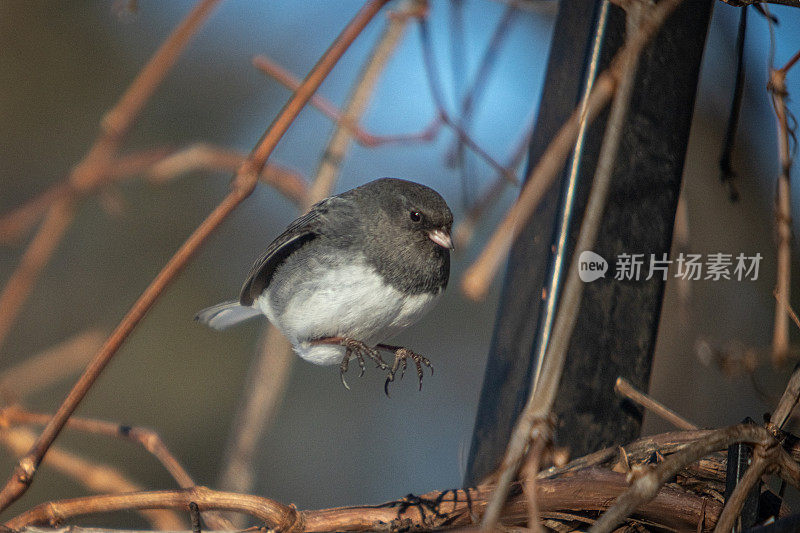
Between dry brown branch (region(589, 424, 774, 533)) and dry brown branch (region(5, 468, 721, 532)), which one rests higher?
dry brown branch (region(589, 424, 774, 533))

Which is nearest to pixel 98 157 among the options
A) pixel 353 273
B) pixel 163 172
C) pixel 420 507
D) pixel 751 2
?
pixel 163 172

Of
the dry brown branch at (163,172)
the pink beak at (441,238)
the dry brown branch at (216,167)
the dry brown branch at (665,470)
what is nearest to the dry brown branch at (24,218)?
the dry brown branch at (163,172)

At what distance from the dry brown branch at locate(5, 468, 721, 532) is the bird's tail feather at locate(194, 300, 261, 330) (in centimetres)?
39

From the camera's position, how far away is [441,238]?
962mm

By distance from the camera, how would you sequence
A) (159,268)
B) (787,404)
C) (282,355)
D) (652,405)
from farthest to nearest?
(159,268)
(282,355)
(652,405)
(787,404)

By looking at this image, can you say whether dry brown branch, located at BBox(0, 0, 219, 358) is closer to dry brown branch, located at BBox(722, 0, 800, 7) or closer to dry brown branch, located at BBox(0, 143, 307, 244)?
dry brown branch, located at BBox(0, 143, 307, 244)

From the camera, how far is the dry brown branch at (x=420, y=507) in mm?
605

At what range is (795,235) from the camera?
63.5 inches

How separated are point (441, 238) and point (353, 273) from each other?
0.47ft

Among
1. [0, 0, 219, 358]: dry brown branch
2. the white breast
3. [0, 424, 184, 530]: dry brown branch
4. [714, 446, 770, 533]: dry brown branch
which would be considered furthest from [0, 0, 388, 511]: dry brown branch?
[714, 446, 770, 533]: dry brown branch

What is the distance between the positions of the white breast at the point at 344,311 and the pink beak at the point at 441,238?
0.26 ft

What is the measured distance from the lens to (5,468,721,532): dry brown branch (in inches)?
23.8

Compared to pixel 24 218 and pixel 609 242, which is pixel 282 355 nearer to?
pixel 24 218

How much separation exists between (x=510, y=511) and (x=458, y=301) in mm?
2394
